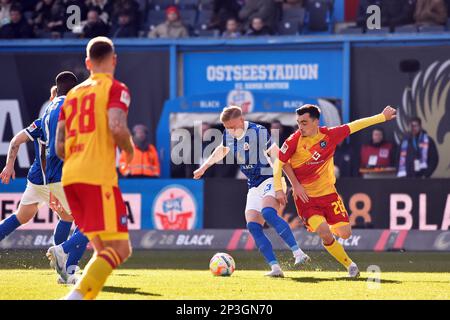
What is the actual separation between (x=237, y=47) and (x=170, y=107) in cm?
195

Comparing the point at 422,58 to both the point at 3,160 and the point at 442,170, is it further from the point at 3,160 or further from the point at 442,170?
the point at 3,160

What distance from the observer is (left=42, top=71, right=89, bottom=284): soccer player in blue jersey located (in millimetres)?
10875

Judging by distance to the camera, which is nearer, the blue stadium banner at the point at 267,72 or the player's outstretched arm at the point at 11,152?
the player's outstretched arm at the point at 11,152

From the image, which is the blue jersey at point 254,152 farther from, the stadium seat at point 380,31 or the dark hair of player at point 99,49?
the stadium seat at point 380,31

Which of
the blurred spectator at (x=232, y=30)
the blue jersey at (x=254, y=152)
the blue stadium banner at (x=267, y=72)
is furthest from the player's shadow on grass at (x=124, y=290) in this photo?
the blurred spectator at (x=232, y=30)

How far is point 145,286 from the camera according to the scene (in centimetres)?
1097

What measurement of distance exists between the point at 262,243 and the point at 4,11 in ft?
40.4

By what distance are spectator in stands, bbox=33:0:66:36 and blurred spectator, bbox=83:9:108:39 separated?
2.65 ft

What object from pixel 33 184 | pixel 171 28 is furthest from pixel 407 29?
pixel 33 184

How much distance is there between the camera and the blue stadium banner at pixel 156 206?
1844 centimetres

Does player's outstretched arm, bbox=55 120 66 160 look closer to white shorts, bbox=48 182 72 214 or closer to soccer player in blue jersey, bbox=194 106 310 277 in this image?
white shorts, bbox=48 182 72 214

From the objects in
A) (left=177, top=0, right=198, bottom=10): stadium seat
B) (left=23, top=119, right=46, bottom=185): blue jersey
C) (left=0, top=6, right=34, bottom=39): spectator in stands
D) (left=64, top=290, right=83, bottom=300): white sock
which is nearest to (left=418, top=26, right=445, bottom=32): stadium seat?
(left=177, top=0, right=198, bottom=10): stadium seat

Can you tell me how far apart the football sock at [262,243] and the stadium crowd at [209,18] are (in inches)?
363

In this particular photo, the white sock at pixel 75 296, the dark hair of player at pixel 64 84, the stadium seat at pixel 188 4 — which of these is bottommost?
the white sock at pixel 75 296
